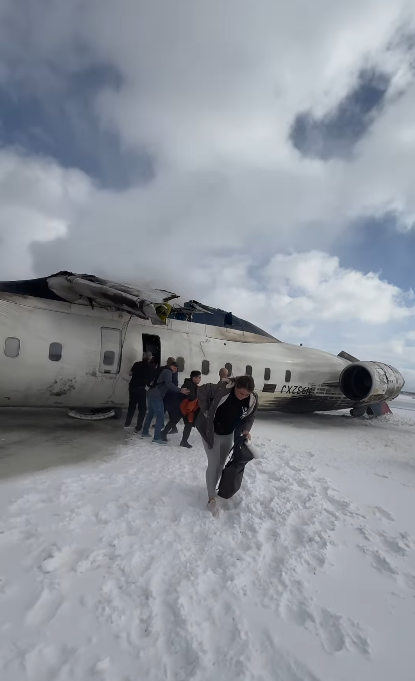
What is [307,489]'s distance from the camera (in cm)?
500

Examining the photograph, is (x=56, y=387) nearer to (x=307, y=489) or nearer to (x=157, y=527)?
(x=157, y=527)

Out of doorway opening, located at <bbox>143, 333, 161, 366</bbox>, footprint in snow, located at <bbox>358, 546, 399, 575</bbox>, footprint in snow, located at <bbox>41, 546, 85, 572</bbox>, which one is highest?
doorway opening, located at <bbox>143, 333, 161, 366</bbox>

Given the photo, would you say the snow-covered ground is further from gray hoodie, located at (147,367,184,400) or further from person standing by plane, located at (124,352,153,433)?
person standing by plane, located at (124,352,153,433)

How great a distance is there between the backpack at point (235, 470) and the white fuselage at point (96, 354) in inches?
203

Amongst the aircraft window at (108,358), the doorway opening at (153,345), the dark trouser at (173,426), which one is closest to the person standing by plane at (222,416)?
the dark trouser at (173,426)

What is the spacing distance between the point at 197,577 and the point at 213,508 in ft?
3.96

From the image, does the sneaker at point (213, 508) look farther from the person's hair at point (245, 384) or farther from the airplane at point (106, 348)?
the airplane at point (106, 348)

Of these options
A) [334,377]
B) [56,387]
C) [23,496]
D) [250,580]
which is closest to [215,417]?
[250,580]

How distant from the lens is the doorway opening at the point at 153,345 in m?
9.35

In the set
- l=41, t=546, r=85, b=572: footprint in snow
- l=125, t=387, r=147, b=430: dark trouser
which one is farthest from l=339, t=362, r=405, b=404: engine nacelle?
l=41, t=546, r=85, b=572: footprint in snow

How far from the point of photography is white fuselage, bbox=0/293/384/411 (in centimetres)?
768

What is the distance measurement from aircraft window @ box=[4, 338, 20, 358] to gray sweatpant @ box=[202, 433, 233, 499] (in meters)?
5.55

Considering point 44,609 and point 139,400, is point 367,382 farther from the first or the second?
point 44,609

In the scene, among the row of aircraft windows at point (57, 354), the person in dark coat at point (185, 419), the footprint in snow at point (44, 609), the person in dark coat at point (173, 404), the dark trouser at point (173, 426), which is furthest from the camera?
the row of aircraft windows at point (57, 354)
